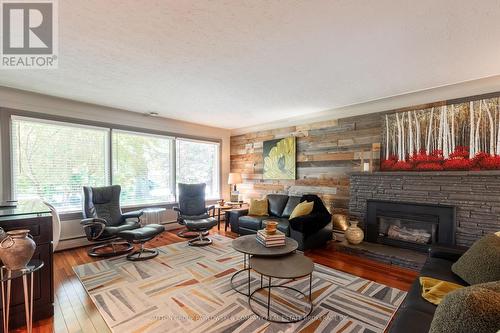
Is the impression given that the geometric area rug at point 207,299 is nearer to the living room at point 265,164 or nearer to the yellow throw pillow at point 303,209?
the living room at point 265,164

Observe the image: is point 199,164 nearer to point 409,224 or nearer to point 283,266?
point 283,266

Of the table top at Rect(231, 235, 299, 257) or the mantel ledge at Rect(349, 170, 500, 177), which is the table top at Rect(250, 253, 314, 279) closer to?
the table top at Rect(231, 235, 299, 257)

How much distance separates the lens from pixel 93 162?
425 cm

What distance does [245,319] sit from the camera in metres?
2.04

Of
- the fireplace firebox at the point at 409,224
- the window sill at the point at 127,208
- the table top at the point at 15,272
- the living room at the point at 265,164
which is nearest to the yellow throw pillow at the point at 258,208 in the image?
the living room at the point at 265,164

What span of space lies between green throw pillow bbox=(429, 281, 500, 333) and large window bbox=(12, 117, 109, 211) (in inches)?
193

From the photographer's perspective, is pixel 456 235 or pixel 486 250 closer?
pixel 486 250

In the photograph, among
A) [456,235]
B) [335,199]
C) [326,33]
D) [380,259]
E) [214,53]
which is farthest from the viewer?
[335,199]

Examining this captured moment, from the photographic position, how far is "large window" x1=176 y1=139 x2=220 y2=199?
556cm

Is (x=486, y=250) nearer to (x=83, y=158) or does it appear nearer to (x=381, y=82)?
(x=381, y=82)

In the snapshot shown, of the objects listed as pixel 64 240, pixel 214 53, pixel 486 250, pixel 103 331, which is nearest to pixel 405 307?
pixel 486 250

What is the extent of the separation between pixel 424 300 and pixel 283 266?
3.47 feet

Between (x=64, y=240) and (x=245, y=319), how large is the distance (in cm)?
355

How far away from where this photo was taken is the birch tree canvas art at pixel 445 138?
2947 millimetres
